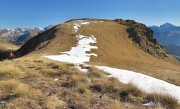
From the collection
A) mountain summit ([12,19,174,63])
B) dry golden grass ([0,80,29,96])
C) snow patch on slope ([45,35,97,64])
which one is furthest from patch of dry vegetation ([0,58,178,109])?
mountain summit ([12,19,174,63])

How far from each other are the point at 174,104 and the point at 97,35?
57020 mm

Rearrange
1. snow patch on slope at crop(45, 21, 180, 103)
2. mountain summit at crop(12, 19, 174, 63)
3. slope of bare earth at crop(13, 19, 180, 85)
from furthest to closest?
mountain summit at crop(12, 19, 174, 63), slope of bare earth at crop(13, 19, 180, 85), snow patch on slope at crop(45, 21, 180, 103)

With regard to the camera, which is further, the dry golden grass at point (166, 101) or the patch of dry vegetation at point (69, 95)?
the dry golden grass at point (166, 101)

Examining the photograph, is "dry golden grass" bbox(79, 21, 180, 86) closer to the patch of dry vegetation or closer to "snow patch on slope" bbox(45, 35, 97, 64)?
"snow patch on slope" bbox(45, 35, 97, 64)

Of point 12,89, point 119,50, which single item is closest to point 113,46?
point 119,50

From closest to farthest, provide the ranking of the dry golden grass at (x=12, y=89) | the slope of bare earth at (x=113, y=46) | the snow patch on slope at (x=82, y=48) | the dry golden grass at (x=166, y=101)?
the dry golden grass at (x=166, y=101)
the dry golden grass at (x=12, y=89)
the snow patch on slope at (x=82, y=48)
the slope of bare earth at (x=113, y=46)

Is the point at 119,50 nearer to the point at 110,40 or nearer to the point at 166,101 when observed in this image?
the point at 110,40

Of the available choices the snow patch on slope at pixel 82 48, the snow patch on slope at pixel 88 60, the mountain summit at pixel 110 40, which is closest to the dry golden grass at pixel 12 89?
the snow patch on slope at pixel 88 60

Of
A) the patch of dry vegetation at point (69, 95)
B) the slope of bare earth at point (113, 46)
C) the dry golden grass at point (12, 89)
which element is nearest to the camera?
the patch of dry vegetation at point (69, 95)

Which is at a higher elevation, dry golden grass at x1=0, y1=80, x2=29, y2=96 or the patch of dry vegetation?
dry golden grass at x1=0, y1=80, x2=29, y2=96

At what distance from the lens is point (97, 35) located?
210ft

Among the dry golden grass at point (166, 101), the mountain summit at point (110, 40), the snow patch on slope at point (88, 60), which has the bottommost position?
the dry golden grass at point (166, 101)

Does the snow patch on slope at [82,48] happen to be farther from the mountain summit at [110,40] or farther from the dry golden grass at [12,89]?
the dry golden grass at [12,89]

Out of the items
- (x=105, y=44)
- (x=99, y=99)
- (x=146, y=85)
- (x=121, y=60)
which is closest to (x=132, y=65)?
(x=121, y=60)
